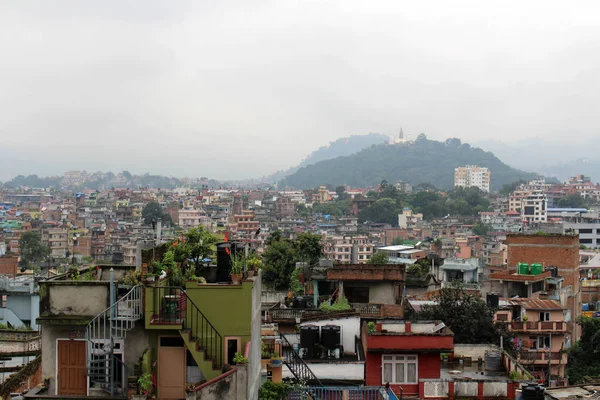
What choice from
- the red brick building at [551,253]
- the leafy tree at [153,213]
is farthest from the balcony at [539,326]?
the leafy tree at [153,213]

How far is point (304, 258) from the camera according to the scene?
35.9 meters

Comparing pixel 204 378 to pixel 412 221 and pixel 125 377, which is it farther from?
pixel 412 221

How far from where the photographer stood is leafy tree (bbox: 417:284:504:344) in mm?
23016

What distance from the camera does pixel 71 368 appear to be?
956 centimetres

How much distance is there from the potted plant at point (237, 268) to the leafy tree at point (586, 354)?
74.9 feet

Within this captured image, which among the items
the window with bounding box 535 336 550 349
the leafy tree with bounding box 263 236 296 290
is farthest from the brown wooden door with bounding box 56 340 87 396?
the leafy tree with bounding box 263 236 296 290

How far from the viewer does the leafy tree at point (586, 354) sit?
2958 cm

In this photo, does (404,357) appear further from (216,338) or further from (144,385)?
(144,385)

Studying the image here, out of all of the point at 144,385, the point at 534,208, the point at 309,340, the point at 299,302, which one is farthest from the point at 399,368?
the point at 534,208

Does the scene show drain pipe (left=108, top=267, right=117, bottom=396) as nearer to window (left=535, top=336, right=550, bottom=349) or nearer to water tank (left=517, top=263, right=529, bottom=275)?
window (left=535, top=336, right=550, bottom=349)

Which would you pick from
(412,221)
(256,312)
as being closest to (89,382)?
(256,312)

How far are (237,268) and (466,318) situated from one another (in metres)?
15.0

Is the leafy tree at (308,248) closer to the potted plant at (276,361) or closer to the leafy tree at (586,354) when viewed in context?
the leafy tree at (586,354)

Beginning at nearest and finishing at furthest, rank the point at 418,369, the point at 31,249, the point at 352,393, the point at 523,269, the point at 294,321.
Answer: the point at 352,393, the point at 418,369, the point at 294,321, the point at 523,269, the point at 31,249
